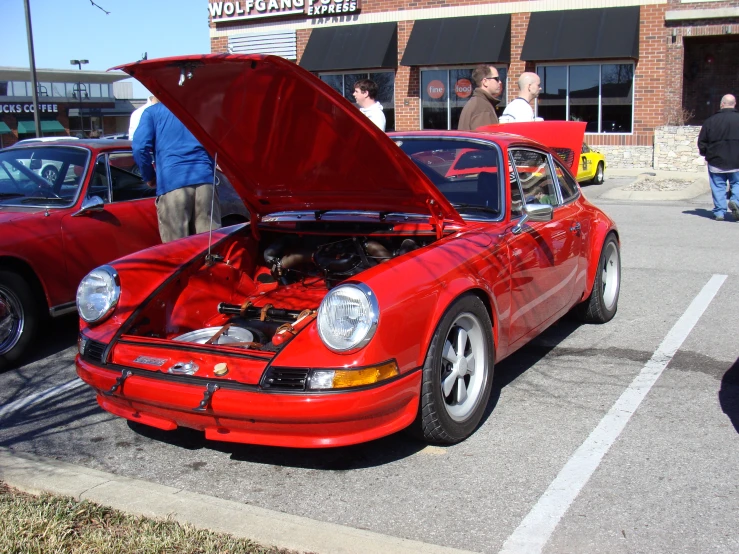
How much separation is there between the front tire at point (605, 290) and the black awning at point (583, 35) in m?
14.9

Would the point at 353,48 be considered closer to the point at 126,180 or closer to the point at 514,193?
the point at 126,180

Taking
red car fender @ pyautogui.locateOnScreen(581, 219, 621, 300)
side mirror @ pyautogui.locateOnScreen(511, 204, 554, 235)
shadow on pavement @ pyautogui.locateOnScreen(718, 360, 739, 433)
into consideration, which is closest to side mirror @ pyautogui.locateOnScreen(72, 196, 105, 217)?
side mirror @ pyautogui.locateOnScreen(511, 204, 554, 235)

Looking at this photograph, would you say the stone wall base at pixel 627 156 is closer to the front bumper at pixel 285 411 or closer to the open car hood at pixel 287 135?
the open car hood at pixel 287 135

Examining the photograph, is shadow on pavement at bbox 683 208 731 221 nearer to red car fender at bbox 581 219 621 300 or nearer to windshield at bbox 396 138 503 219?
red car fender at bbox 581 219 621 300

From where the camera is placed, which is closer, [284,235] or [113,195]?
[284,235]

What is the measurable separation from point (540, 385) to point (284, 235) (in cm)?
181

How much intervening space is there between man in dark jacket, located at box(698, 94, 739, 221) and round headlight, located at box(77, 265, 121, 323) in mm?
9579

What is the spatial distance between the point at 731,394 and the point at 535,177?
1706 mm

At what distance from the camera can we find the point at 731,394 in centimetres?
435

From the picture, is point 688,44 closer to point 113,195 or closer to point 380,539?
point 113,195

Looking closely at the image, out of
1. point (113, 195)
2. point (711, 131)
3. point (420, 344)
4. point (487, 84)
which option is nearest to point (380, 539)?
point (420, 344)

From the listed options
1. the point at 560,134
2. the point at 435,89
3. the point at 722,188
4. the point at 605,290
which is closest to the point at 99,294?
the point at 605,290

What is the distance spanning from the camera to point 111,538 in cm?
285

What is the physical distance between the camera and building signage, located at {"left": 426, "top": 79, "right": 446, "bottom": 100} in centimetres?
2247
